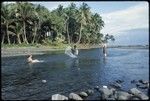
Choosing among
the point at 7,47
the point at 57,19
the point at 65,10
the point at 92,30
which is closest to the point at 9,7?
the point at 7,47

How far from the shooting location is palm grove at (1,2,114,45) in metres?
71.0

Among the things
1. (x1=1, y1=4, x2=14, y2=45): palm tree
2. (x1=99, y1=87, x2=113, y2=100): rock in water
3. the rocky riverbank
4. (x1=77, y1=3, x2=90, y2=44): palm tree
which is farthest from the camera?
(x1=77, y1=3, x2=90, y2=44): palm tree

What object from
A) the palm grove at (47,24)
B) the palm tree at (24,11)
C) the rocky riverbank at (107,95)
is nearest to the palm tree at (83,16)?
the palm grove at (47,24)

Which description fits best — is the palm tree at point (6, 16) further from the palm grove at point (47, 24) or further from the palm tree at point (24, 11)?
the palm tree at point (24, 11)

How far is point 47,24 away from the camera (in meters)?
83.8

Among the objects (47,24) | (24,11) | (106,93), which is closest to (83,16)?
(47,24)

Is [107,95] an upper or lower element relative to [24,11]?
lower

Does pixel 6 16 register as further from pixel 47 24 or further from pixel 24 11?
pixel 47 24

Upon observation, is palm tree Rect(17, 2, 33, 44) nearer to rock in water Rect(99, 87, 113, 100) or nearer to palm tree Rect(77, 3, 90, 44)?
palm tree Rect(77, 3, 90, 44)

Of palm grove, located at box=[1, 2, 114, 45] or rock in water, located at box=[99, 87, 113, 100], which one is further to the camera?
palm grove, located at box=[1, 2, 114, 45]

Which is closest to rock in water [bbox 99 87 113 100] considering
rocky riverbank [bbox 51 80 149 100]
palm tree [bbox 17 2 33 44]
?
rocky riverbank [bbox 51 80 149 100]

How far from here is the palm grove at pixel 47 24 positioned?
71000 mm

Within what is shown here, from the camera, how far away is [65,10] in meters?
102

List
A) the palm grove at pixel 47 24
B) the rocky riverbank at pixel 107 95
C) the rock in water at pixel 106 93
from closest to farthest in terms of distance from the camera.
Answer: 1. the rocky riverbank at pixel 107 95
2. the rock in water at pixel 106 93
3. the palm grove at pixel 47 24
